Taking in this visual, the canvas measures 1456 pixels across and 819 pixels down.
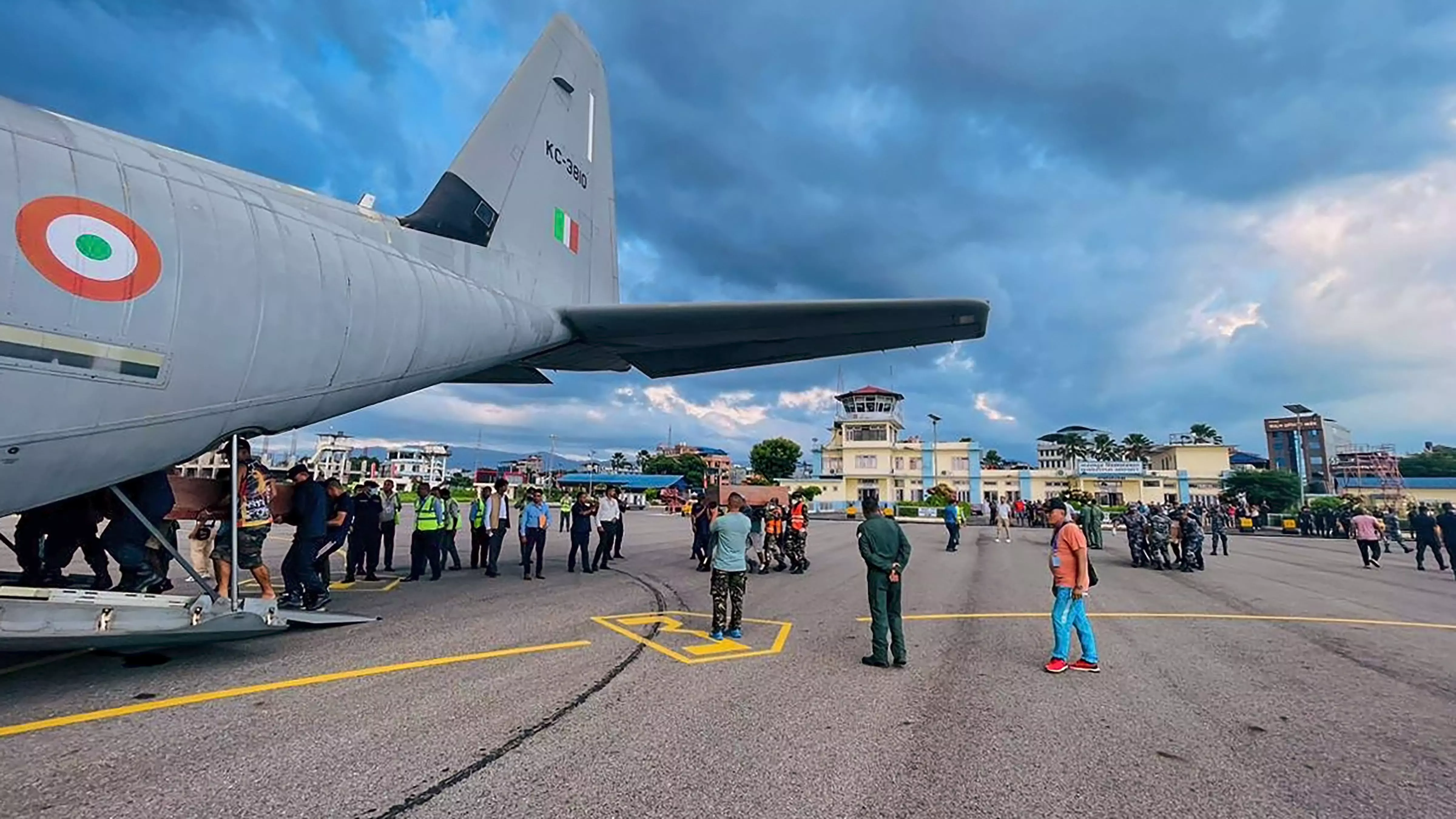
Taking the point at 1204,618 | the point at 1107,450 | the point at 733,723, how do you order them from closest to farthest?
the point at 733,723 → the point at 1204,618 → the point at 1107,450

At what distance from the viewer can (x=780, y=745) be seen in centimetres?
402

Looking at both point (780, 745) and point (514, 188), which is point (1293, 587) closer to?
point (780, 745)

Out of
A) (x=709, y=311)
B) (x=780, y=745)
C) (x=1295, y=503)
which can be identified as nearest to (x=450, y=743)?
(x=780, y=745)

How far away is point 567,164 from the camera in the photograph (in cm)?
1123

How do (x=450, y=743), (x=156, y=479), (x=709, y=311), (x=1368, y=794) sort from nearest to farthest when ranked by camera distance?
(x=1368, y=794)
(x=450, y=743)
(x=156, y=479)
(x=709, y=311)

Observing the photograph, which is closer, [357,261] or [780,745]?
[780,745]

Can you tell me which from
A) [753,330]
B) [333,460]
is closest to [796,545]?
[753,330]

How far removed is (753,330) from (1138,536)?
12459mm

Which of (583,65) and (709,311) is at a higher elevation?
(583,65)

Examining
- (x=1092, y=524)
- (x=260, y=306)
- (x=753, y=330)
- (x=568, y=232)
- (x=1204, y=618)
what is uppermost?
(x=568, y=232)

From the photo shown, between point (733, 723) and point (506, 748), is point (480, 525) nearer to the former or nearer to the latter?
point (506, 748)

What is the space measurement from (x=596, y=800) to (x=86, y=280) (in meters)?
4.64

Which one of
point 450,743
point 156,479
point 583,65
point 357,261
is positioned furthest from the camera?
point 583,65

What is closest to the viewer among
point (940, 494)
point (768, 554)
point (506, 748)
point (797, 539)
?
point (506, 748)
